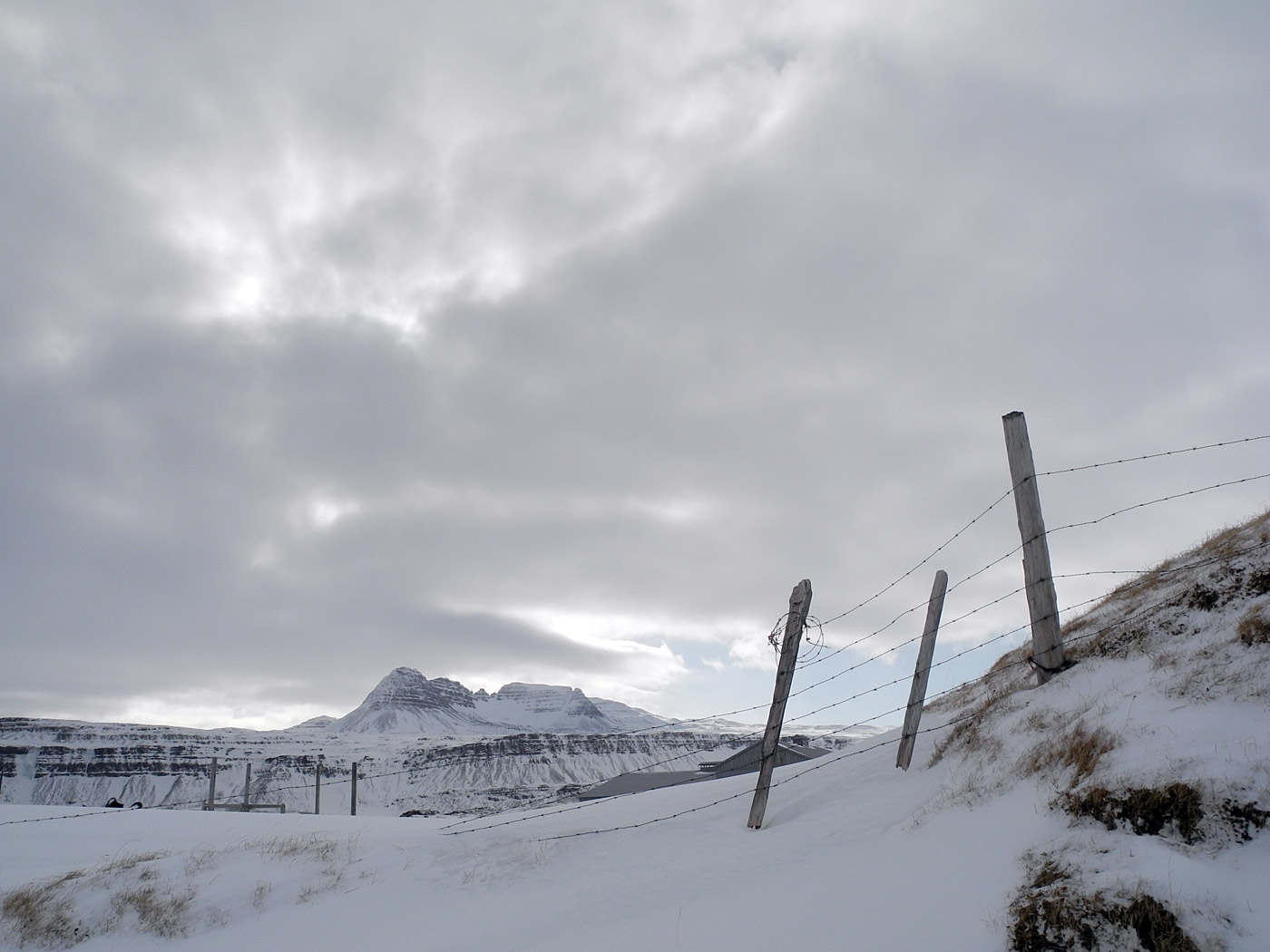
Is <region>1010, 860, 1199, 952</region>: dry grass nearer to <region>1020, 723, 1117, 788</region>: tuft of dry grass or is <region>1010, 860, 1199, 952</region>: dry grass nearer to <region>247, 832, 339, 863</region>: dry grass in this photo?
Result: <region>1020, 723, 1117, 788</region>: tuft of dry grass

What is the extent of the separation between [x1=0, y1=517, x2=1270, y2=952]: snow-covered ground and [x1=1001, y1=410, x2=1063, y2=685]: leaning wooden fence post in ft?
1.24

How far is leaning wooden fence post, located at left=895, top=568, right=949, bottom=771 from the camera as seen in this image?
12602mm

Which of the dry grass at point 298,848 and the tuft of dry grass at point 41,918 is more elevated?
the dry grass at point 298,848

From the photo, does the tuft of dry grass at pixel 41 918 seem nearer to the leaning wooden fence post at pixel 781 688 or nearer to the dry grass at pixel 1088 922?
the leaning wooden fence post at pixel 781 688

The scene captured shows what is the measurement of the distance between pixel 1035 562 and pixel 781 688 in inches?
166

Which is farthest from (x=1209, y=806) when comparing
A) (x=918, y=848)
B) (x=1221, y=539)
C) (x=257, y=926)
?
(x=257, y=926)

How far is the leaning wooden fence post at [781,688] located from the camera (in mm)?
11586

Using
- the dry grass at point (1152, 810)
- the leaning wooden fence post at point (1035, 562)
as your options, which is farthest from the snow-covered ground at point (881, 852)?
the leaning wooden fence post at point (1035, 562)

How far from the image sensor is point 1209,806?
634 cm

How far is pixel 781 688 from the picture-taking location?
12.2 metres

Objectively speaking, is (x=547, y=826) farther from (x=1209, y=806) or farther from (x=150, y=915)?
(x=1209, y=806)

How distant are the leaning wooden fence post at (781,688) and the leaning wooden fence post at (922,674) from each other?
7.40 ft

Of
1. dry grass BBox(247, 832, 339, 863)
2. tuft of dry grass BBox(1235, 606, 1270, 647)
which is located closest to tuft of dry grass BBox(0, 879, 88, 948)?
dry grass BBox(247, 832, 339, 863)

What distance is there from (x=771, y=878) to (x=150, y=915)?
8.63 meters
